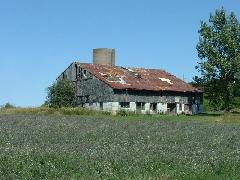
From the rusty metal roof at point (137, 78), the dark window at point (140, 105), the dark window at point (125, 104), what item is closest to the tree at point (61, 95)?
the rusty metal roof at point (137, 78)

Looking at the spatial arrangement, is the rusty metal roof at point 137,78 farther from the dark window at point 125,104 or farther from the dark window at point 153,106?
the dark window at point 153,106

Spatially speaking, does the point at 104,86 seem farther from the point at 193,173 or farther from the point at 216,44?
the point at 193,173

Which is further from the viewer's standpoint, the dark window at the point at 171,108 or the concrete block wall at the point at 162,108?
the dark window at the point at 171,108

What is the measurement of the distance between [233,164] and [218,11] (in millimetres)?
66463

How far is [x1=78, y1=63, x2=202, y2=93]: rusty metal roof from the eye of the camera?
73.4 m

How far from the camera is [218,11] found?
77812 millimetres

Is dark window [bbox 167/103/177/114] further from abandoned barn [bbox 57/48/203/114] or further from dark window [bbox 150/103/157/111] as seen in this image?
dark window [bbox 150/103/157/111]

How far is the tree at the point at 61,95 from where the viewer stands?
241ft

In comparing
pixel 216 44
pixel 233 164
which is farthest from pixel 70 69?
pixel 233 164

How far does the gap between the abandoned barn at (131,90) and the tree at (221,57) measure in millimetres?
4824

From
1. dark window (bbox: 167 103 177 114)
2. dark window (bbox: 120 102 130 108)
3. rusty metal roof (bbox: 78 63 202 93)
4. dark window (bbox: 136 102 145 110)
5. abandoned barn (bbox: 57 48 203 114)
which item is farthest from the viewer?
dark window (bbox: 167 103 177 114)

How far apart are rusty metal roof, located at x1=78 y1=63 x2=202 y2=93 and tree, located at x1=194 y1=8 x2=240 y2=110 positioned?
5.08m

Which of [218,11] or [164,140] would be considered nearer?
[164,140]

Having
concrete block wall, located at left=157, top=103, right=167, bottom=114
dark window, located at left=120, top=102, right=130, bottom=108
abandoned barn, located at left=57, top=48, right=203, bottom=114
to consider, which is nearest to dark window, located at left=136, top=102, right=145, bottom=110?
abandoned barn, located at left=57, top=48, right=203, bottom=114
